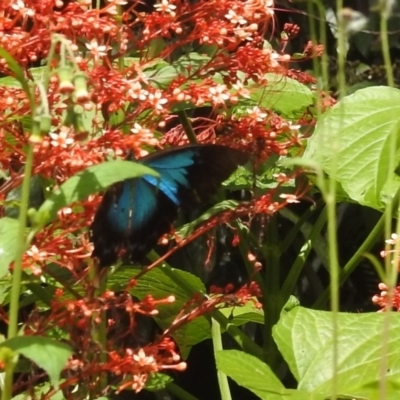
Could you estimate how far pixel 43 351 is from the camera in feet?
1.64

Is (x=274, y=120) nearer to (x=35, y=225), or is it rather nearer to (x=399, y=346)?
(x=399, y=346)

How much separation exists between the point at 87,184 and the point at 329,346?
18.0 inches

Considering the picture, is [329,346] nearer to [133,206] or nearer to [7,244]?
[133,206]

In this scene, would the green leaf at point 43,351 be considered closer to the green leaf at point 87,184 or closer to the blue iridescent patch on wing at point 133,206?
the green leaf at point 87,184

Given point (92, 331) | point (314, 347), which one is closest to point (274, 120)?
point (314, 347)

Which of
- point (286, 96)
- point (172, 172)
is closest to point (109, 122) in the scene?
point (172, 172)

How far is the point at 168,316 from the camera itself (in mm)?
1138

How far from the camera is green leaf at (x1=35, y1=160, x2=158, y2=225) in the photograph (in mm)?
529

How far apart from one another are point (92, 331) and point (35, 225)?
23 cm

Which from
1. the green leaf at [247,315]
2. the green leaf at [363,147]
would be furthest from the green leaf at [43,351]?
the green leaf at [247,315]

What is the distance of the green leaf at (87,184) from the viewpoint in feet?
1.74

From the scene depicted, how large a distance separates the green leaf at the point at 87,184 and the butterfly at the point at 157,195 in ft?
0.99

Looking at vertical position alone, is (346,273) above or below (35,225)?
below

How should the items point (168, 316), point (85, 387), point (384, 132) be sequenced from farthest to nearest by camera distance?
point (168, 316) → point (384, 132) → point (85, 387)
